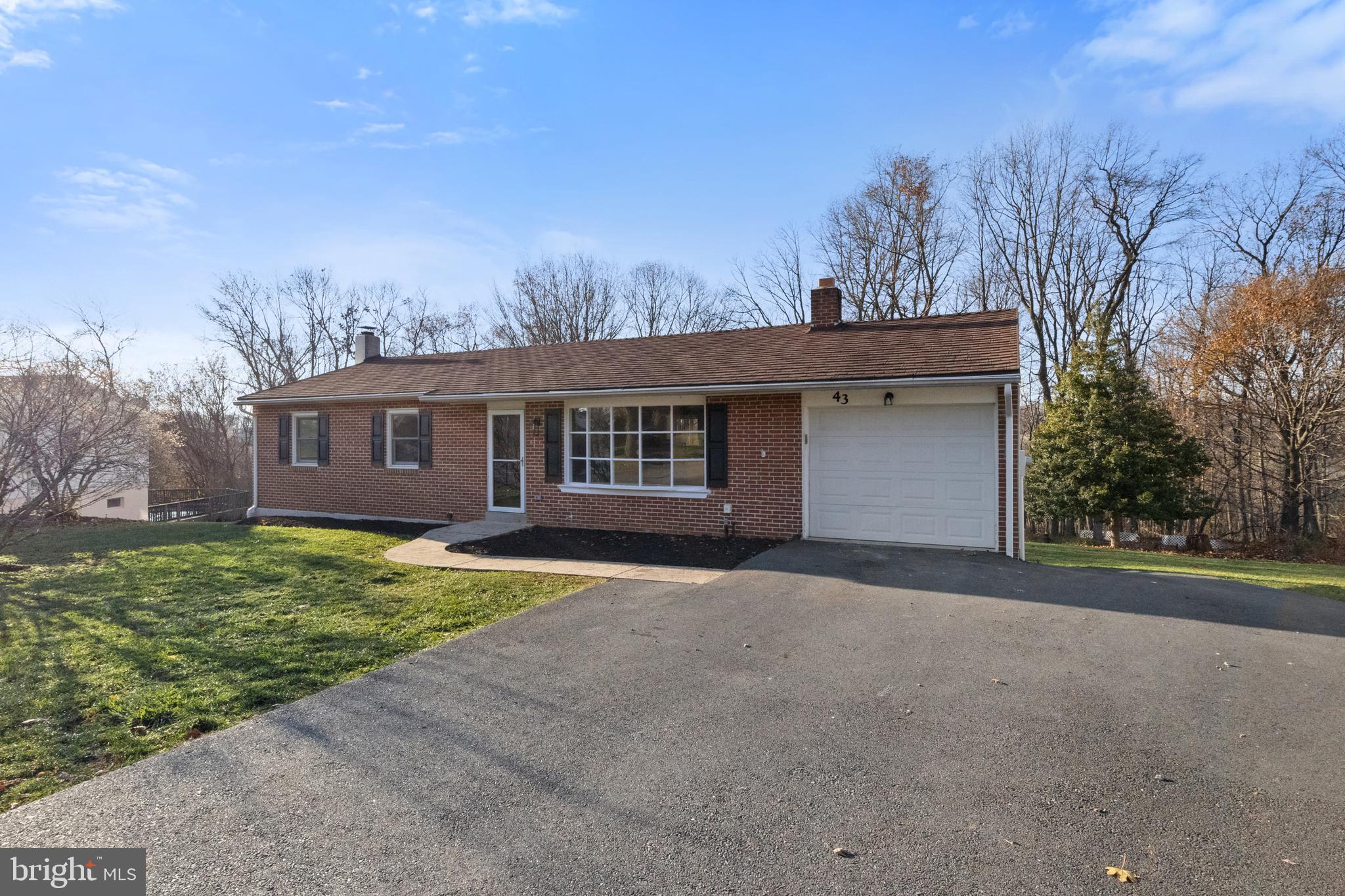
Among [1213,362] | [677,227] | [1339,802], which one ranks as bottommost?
[1339,802]

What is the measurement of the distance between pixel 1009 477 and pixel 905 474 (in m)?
1.41

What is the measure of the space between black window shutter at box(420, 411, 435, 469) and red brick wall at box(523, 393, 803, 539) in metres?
4.44

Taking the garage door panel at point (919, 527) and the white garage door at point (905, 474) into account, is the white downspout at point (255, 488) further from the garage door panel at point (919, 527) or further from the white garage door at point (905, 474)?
the garage door panel at point (919, 527)

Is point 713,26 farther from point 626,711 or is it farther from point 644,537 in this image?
point 626,711

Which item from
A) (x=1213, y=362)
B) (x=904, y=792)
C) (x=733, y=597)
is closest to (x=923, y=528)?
(x=733, y=597)

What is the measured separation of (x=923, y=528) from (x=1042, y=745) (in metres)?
6.62

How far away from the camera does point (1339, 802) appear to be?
10.4 ft

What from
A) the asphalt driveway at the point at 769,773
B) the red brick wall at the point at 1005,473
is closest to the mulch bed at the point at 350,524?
the asphalt driveway at the point at 769,773

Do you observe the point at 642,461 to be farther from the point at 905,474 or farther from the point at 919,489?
the point at 919,489

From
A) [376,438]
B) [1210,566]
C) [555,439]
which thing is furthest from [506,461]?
[1210,566]

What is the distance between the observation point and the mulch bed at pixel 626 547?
955 centimetres

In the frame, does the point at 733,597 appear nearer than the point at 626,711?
No

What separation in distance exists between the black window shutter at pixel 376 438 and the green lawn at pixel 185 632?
12.5 ft

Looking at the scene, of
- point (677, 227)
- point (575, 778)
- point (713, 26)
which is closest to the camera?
point (575, 778)
